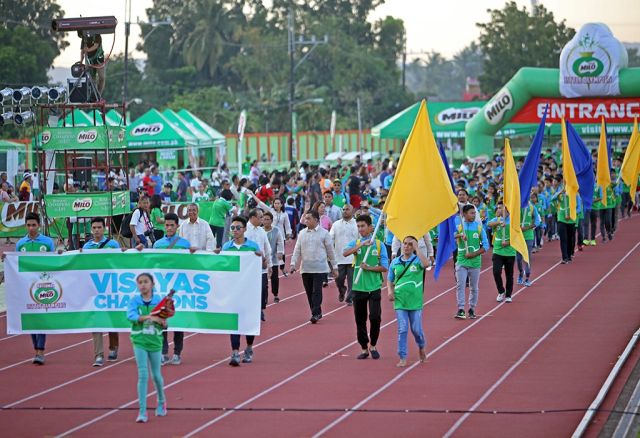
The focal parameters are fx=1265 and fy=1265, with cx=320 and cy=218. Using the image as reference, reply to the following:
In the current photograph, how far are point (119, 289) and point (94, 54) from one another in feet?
25.0

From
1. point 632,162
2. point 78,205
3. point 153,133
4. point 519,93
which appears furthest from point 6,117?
point 519,93

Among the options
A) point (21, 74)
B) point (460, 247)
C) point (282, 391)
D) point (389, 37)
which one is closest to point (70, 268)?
point (282, 391)

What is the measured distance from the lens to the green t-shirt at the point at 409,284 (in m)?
14.9

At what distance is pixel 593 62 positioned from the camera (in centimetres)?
4744

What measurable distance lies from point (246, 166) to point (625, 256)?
2166 centimetres

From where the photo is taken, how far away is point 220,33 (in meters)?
93.1

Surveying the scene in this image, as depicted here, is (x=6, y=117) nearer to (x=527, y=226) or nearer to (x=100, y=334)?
(x=100, y=334)

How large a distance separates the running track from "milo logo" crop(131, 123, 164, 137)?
84.0 ft

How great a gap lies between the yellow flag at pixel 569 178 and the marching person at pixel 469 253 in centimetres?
767

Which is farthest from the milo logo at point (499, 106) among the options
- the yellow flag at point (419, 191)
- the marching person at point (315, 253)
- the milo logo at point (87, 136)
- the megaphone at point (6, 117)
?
the yellow flag at point (419, 191)

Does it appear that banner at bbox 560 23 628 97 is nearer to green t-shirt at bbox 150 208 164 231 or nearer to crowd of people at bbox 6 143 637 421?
crowd of people at bbox 6 143 637 421

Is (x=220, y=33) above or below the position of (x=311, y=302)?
above

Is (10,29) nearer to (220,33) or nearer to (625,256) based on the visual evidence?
Result: (220,33)

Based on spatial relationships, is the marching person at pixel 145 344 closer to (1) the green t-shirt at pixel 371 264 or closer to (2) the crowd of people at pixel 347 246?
(2) the crowd of people at pixel 347 246
